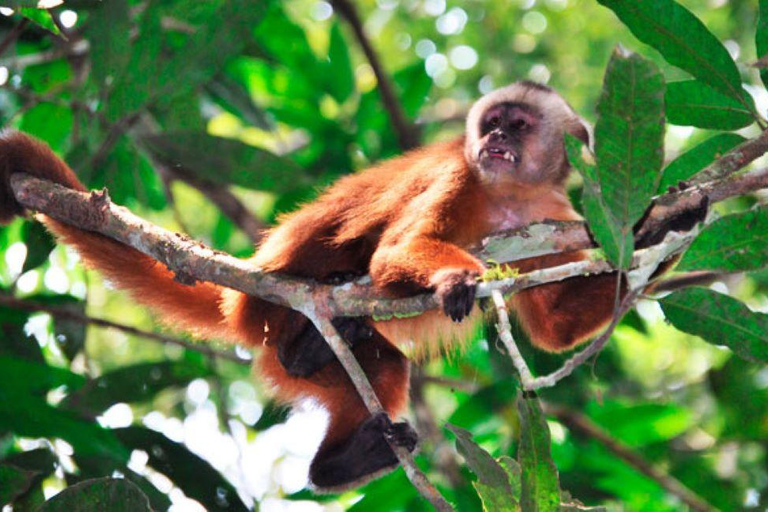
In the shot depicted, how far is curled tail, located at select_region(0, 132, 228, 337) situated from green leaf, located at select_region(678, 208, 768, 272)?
7.08ft

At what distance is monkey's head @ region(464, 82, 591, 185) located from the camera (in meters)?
5.08

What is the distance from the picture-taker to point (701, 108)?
3.79 meters

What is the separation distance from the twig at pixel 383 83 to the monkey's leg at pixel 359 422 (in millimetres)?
2643

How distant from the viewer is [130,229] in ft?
12.9

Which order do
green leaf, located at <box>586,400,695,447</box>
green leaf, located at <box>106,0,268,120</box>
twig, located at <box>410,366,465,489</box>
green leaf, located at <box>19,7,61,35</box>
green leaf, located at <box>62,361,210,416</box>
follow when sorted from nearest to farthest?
green leaf, located at <box>19,7,61,35</box>, green leaf, located at <box>106,0,268,120</box>, green leaf, located at <box>62,361,210,416</box>, twig, located at <box>410,366,465,489</box>, green leaf, located at <box>586,400,695,447</box>

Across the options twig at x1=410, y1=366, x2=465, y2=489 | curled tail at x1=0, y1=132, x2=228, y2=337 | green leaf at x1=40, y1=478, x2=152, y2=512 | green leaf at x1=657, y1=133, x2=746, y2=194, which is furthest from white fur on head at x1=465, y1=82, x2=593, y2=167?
green leaf at x1=40, y1=478, x2=152, y2=512

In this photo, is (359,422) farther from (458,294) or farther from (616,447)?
(616,447)

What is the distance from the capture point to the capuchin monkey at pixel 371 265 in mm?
4457

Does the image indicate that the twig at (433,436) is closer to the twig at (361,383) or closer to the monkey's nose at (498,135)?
the monkey's nose at (498,135)

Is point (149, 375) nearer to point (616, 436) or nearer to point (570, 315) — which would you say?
point (570, 315)

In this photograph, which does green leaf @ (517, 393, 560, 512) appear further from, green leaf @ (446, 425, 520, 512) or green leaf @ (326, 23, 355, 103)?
green leaf @ (326, 23, 355, 103)

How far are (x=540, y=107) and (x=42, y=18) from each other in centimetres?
296

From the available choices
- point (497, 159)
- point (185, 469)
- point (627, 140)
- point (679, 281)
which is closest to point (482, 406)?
point (679, 281)

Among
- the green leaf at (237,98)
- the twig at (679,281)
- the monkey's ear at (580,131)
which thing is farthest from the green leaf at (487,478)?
the green leaf at (237,98)
